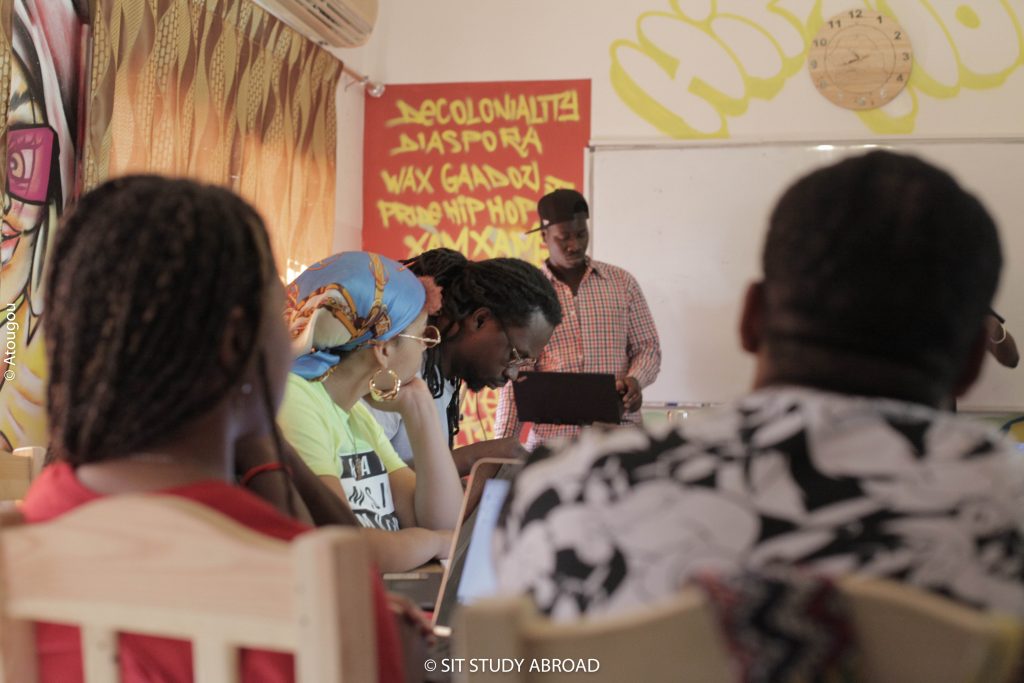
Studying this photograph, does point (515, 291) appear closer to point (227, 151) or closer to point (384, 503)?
point (384, 503)

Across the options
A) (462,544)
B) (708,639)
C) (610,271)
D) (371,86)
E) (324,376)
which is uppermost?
(371,86)

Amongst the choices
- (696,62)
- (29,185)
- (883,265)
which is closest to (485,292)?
(29,185)

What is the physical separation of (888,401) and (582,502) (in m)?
0.23

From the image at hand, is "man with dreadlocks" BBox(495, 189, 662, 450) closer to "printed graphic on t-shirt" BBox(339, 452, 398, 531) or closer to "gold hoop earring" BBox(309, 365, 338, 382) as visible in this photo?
"printed graphic on t-shirt" BBox(339, 452, 398, 531)

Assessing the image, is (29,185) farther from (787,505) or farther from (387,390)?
(787,505)

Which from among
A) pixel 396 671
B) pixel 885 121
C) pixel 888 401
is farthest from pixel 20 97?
pixel 885 121

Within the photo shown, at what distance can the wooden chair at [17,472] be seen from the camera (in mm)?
1737

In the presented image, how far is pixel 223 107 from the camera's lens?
333cm

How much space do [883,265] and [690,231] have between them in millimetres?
3644

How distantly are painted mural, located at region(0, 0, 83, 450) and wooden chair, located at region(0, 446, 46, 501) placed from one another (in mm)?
771

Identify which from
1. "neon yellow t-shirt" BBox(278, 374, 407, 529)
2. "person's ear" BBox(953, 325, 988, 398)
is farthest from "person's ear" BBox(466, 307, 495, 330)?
"person's ear" BBox(953, 325, 988, 398)

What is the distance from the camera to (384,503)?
1.93 meters

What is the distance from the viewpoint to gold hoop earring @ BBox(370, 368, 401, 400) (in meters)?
1.87

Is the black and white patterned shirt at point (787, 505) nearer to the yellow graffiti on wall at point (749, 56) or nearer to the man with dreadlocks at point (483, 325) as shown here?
the man with dreadlocks at point (483, 325)
